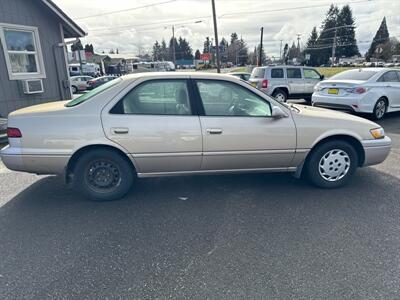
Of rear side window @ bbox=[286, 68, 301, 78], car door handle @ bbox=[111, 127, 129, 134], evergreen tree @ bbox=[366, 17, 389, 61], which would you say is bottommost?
car door handle @ bbox=[111, 127, 129, 134]

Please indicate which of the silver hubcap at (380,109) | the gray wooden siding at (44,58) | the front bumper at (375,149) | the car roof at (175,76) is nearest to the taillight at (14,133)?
the car roof at (175,76)

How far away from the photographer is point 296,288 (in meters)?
2.14

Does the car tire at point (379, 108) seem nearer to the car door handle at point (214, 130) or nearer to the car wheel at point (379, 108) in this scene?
the car wheel at point (379, 108)

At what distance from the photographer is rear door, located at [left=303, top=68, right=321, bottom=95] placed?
467 inches

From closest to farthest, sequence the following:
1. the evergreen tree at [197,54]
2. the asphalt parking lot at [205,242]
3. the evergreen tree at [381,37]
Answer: the asphalt parking lot at [205,242] → the evergreen tree at [381,37] → the evergreen tree at [197,54]

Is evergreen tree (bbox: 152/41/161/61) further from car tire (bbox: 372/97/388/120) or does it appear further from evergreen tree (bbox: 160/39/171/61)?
car tire (bbox: 372/97/388/120)

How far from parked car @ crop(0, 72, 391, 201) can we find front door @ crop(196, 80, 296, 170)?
1 cm

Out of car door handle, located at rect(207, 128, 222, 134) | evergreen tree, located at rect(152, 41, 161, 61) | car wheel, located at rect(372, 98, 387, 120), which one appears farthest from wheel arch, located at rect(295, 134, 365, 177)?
evergreen tree, located at rect(152, 41, 161, 61)

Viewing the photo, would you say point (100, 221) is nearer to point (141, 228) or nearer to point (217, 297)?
point (141, 228)

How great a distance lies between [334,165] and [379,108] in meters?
5.72

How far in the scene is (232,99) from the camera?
11.8 feet

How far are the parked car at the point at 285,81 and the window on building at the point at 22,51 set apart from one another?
7.76 meters

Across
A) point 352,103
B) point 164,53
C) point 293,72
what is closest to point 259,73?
point 293,72

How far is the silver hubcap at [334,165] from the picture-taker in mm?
3797
